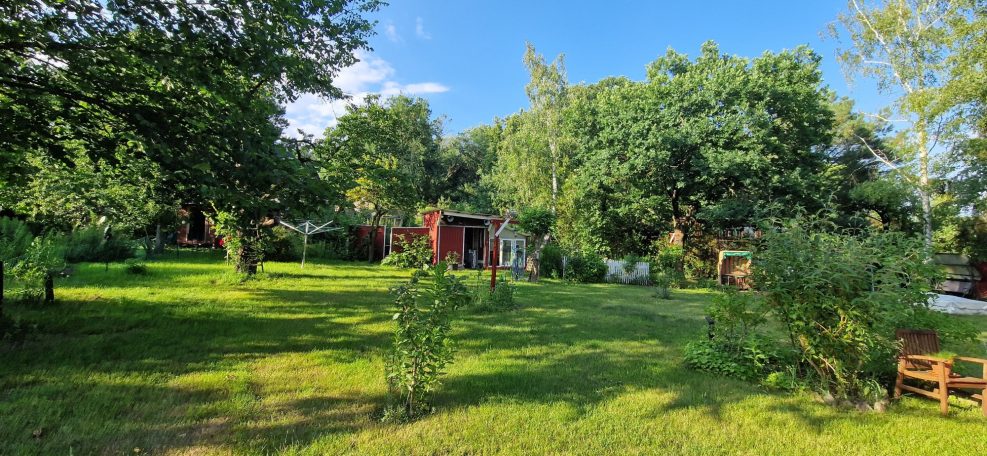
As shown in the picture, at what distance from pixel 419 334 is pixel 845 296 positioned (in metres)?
3.72

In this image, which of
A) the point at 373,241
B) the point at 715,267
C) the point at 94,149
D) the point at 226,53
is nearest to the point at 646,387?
the point at 226,53

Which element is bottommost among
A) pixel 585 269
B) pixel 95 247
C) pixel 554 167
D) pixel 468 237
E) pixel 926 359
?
pixel 926 359

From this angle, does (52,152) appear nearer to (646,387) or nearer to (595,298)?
(646,387)

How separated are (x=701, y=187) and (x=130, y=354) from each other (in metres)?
20.6

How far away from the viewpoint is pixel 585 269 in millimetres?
16250

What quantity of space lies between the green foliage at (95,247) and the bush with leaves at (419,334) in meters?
13.5

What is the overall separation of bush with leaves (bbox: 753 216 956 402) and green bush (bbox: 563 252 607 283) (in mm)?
12013

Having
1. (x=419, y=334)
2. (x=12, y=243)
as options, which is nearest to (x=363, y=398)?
(x=419, y=334)

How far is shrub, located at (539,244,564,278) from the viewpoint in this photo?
55.0 ft

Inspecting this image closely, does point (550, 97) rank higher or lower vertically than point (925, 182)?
higher

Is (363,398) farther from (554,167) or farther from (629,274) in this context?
(554,167)

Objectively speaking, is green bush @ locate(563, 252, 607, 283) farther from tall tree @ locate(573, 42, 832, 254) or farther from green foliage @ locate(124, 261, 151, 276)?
green foliage @ locate(124, 261, 151, 276)

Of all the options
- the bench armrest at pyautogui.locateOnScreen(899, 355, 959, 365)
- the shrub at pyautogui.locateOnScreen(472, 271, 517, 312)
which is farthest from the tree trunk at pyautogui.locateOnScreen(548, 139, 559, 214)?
the bench armrest at pyautogui.locateOnScreen(899, 355, 959, 365)

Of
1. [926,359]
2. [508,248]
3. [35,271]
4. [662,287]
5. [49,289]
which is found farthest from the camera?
[508,248]
